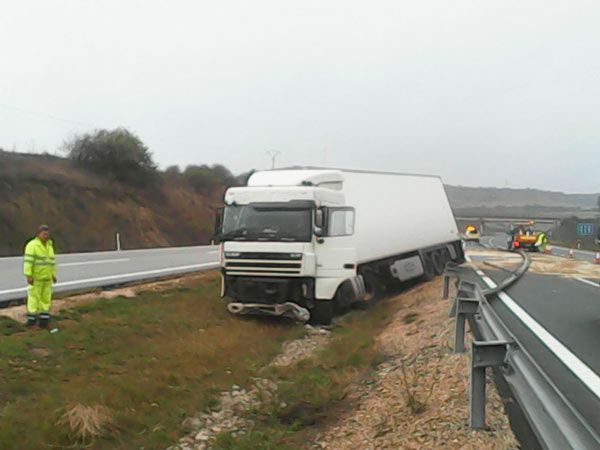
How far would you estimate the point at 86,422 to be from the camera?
6871mm

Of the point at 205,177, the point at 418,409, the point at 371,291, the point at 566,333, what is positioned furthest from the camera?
the point at 205,177

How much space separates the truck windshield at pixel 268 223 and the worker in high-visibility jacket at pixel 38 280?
13.1ft

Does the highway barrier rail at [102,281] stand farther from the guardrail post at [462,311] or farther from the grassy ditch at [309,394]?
the guardrail post at [462,311]

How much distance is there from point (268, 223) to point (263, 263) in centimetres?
91

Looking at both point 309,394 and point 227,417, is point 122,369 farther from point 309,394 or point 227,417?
point 309,394

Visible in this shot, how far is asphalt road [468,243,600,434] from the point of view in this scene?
6781mm

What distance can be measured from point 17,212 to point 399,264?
2342 cm

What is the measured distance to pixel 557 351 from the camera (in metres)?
8.66

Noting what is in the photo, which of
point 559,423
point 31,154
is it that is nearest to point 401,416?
point 559,423

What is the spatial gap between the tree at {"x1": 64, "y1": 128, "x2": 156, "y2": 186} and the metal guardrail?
4324 cm

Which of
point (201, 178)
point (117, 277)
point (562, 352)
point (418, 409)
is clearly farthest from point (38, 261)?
point (201, 178)

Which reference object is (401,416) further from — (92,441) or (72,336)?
(72,336)

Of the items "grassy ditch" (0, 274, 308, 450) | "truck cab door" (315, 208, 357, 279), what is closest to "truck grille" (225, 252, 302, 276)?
"truck cab door" (315, 208, 357, 279)

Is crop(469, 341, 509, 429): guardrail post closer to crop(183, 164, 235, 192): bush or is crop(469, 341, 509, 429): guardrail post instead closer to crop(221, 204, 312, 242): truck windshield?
crop(221, 204, 312, 242): truck windshield
